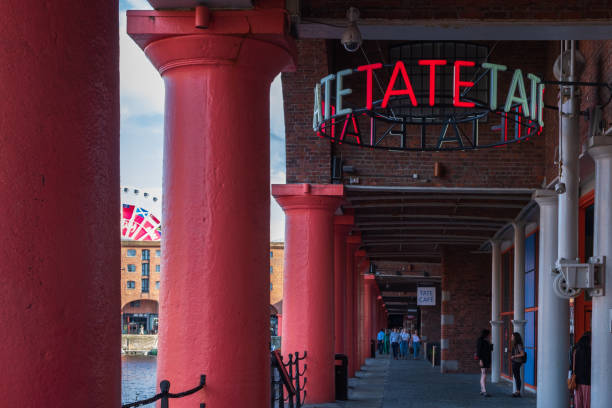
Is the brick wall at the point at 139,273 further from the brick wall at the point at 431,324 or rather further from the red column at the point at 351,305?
the red column at the point at 351,305

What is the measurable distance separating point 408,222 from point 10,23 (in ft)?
70.3

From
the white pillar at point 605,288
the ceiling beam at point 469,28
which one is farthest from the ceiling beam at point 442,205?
the ceiling beam at point 469,28

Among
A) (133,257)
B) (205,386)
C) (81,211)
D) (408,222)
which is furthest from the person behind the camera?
(133,257)

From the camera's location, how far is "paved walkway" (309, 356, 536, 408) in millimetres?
16984

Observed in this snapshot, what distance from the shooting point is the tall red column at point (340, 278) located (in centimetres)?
1955

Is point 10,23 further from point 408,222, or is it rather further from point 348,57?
point 408,222

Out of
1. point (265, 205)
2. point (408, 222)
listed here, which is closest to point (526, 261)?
point (408, 222)

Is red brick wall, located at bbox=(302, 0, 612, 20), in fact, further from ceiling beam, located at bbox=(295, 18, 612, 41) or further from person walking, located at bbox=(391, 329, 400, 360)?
person walking, located at bbox=(391, 329, 400, 360)

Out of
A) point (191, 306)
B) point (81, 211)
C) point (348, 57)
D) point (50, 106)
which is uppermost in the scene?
point (348, 57)

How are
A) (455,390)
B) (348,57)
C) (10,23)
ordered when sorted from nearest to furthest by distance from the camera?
1. (10,23)
2. (348,57)
3. (455,390)

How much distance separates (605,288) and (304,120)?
19.6ft

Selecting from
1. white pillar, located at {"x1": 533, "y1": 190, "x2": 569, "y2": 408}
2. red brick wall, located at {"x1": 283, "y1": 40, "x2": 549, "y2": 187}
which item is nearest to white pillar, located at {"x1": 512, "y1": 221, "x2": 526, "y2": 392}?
white pillar, located at {"x1": 533, "y1": 190, "x2": 569, "y2": 408}

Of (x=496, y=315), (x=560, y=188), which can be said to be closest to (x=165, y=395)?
(x=560, y=188)

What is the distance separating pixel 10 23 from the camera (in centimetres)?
223
